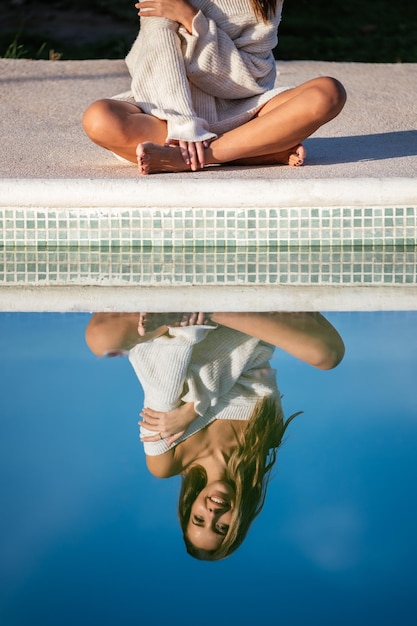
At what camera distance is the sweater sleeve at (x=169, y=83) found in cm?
313

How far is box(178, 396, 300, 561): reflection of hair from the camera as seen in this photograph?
147 centimetres

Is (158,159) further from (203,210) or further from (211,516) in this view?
(211,516)

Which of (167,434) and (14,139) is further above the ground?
(14,139)

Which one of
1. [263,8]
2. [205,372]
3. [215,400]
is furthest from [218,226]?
[215,400]

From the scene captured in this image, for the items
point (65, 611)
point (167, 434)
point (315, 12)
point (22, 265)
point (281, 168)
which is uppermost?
point (315, 12)

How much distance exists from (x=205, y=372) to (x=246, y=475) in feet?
1.45

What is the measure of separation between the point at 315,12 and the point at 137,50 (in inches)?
194

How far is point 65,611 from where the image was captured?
1278 mm

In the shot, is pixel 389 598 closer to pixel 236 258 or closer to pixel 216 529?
pixel 216 529

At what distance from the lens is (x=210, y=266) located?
286 cm

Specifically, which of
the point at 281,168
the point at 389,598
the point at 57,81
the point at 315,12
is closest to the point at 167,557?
the point at 389,598

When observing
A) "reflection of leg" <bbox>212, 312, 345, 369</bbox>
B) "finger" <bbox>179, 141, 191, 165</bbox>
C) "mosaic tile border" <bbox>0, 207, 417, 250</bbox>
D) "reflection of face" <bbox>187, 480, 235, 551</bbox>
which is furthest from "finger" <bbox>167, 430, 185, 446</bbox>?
"finger" <bbox>179, 141, 191, 165</bbox>

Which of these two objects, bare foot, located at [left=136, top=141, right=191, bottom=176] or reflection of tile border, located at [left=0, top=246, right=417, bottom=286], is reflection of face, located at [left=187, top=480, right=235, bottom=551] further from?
bare foot, located at [left=136, top=141, right=191, bottom=176]

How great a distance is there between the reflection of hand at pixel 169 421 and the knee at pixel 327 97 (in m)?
1.47
